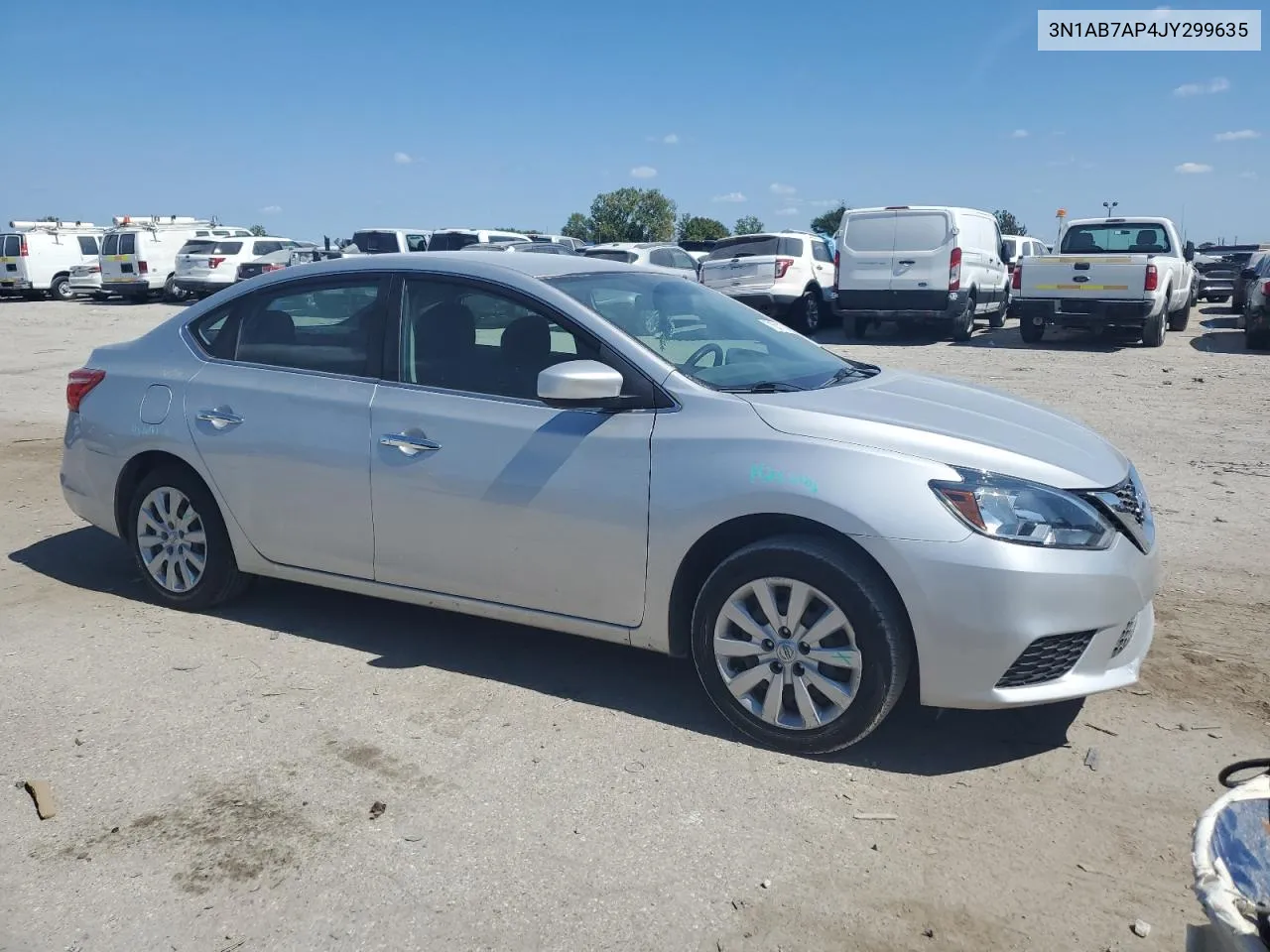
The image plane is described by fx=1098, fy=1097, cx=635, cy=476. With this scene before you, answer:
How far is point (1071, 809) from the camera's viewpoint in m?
3.47

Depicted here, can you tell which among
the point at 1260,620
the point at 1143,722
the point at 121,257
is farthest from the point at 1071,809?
the point at 121,257

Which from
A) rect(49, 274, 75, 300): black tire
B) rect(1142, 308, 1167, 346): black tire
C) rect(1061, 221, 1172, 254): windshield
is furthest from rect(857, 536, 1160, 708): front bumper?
rect(49, 274, 75, 300): black tire

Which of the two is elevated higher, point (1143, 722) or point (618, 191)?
point (618, 191)

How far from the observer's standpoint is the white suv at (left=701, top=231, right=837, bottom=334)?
19.5 metres

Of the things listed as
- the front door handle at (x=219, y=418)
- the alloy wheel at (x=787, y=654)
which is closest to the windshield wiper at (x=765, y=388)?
the alloy wheel at (x=787, y=654)

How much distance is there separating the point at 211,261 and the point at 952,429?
93.4 ft

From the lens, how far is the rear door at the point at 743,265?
19.5m

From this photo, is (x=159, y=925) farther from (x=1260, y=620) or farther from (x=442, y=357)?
(x=1260, y=620)

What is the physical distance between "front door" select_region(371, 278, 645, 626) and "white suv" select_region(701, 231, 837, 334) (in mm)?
15079

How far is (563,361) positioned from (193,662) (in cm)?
208

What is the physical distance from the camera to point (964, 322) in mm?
18641

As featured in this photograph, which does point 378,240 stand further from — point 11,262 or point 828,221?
point 828,221

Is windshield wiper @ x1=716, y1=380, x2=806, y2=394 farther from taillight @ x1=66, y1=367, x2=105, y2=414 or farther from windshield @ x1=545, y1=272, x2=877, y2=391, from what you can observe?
taillight @ x1=66, y1=367, x2=105, y2=414

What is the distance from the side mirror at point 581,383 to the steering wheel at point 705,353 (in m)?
0.35
